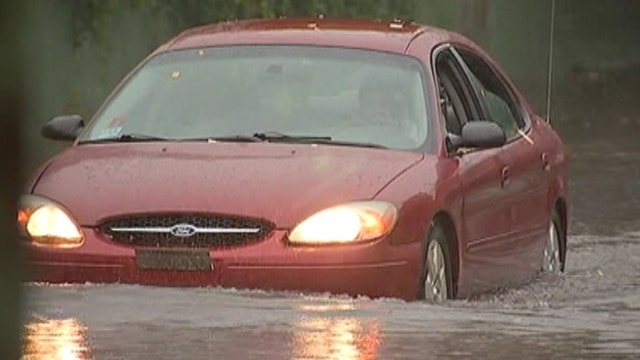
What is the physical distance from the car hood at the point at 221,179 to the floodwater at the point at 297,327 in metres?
0.41

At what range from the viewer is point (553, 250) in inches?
450

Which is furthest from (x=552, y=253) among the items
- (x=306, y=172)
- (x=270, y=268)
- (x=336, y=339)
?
(x=336, y=339)

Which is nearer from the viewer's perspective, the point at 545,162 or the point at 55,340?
the point at 55,340

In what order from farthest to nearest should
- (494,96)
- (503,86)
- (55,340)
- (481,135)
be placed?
(503,86) → (494,96) → (481,135) → (55,340)

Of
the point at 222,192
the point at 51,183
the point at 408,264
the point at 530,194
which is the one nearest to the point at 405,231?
the point at 408,264

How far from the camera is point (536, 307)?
8562 mm

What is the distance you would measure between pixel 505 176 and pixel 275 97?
120 centimetres

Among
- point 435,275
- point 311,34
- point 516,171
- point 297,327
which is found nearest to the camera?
point 297,327

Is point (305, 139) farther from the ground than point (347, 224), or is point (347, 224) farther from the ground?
point (305, 139)

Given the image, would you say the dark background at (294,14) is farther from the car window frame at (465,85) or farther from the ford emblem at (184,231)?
the car window frame at (465,85)

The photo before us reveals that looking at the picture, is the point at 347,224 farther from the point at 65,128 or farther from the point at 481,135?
the point at 65,128

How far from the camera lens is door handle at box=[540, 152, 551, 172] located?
11.0 metres

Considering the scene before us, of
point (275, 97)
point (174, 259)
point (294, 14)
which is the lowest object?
point (294, 14)

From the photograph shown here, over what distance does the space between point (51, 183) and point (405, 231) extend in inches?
57.2
